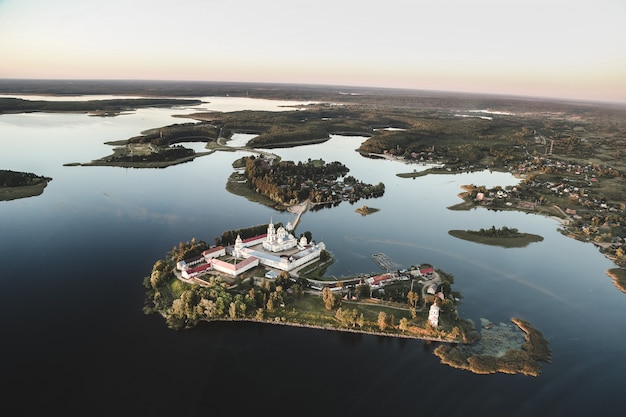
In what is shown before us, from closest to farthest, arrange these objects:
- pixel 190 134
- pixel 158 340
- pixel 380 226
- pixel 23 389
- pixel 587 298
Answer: pixel 23 389 → pixel 158 340 → pixel 587 298 → pixel 380 226 → pixel 190 134

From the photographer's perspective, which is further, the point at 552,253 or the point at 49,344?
the point at 552,253

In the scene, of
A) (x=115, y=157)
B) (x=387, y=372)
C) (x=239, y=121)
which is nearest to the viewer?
(x=387, y=372)

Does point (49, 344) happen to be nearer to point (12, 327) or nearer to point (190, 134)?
point (12, 327)

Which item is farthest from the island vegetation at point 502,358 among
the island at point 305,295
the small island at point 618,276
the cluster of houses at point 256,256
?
the small island at point 618,276

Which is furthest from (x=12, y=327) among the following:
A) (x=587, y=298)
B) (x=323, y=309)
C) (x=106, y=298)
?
(x=587, y=298)

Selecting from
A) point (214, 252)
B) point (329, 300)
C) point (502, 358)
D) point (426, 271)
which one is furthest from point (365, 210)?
point (502, 358)

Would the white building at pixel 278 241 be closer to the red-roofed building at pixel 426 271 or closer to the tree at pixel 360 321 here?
the red-roofed building at pixel 426 271

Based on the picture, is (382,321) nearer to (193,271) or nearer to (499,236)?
(193,271)
